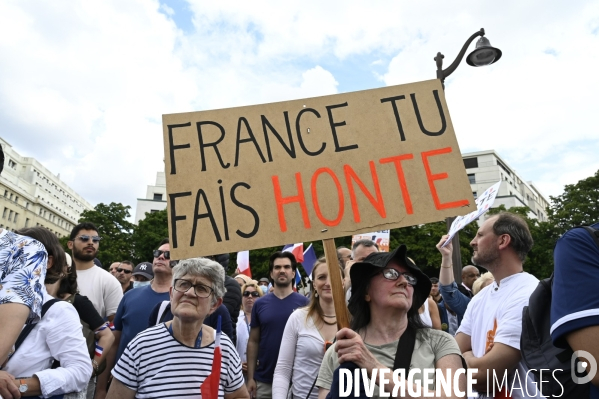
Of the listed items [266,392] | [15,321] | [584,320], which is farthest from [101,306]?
[584,320]

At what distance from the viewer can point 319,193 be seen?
8.14ft

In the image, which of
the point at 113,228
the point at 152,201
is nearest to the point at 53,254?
the point at 113,228

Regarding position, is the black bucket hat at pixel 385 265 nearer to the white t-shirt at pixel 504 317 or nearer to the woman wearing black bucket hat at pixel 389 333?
the woman wearing black bucket hat at pixel 389 333

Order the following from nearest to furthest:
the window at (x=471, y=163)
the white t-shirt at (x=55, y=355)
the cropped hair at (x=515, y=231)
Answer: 1. the white t-shirt at (x=55, y=355)
2. the cropped hair at (x=515, y=231)
3. the window at (x=471, y=163)

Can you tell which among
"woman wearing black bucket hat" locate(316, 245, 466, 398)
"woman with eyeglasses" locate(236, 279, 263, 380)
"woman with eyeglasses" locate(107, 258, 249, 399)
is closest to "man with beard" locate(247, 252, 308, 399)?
"woman with eyeglasses" locate(236, 279, 263, 380)

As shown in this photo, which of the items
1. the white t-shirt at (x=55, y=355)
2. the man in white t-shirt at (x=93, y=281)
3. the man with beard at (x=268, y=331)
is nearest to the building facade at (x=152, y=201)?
the man in white t-shirt at (x=93, y=281)

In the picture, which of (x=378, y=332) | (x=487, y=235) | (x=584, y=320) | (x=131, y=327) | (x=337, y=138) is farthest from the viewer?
(x=131, y=327)

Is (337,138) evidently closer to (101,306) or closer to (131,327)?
(131,327)

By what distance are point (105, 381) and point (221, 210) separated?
107 inches

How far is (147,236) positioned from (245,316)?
36.9 meters

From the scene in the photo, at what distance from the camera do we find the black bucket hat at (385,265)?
8.09 ft

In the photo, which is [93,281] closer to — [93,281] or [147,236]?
[93,281]

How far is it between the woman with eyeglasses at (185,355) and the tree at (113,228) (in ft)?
127

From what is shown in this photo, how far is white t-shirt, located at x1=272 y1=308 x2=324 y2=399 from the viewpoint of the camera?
344cm
